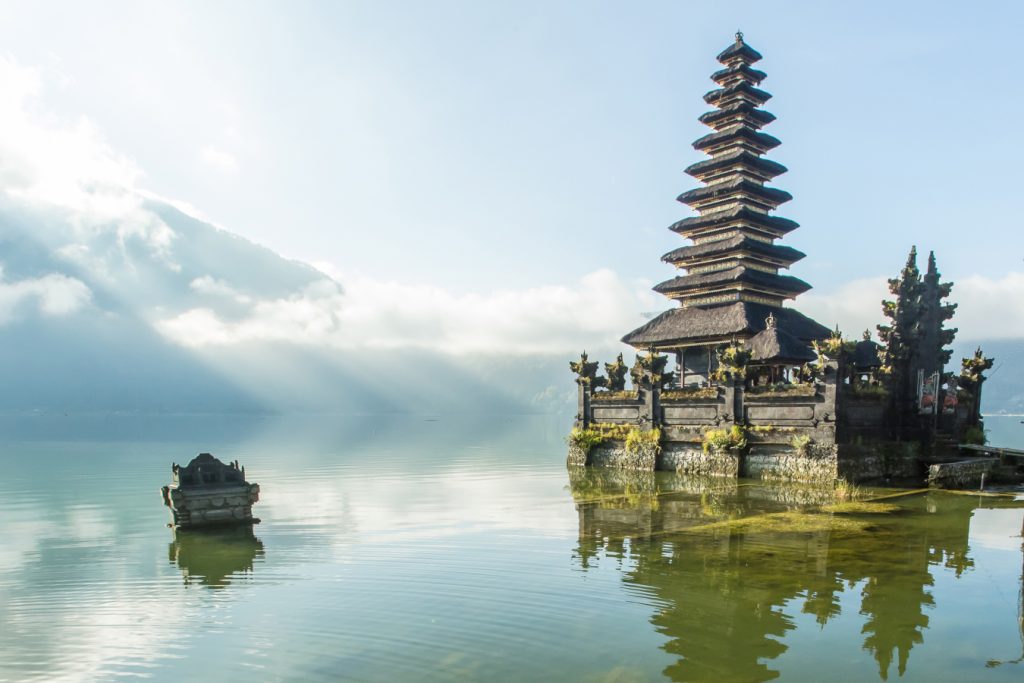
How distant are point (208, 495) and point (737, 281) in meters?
28.4

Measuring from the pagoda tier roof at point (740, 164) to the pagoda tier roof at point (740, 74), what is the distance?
5139 mm

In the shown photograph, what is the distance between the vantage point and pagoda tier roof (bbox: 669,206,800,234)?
40.0 metres

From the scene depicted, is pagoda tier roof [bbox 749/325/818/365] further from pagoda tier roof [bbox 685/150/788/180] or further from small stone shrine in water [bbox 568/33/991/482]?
pagoda tier roof [bbox 685/150/788/180]

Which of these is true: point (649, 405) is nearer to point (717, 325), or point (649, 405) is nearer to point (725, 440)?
point (725, 440)

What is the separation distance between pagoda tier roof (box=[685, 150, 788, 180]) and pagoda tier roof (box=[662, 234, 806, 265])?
5033 millimetres

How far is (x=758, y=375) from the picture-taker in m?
32.8

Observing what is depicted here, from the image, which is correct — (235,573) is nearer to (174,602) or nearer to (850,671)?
(174,602)

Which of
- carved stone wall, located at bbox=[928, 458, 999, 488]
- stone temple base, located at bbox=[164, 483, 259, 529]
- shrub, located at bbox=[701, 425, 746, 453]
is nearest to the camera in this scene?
stone temple base, located at bbox=[164, 483, 259, 529]

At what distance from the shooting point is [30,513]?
24.0 metres

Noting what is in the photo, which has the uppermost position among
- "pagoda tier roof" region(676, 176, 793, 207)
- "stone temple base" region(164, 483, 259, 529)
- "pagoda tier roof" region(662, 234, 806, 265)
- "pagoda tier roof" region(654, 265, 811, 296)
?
"pagoda tier roof" region(676, 176, 793, 207)

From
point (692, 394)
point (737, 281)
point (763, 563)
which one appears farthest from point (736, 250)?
point (763, 563)

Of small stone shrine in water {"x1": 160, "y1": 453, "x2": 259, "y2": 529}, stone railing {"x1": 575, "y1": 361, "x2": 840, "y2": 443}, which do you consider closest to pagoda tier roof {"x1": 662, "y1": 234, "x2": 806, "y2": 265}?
stone railing {"x1": 575, "y1": 361, "x2": 840, "y2": 443}

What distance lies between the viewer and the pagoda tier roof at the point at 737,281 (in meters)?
37.7

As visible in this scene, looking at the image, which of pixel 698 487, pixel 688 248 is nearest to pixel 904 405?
pixel 698 487
